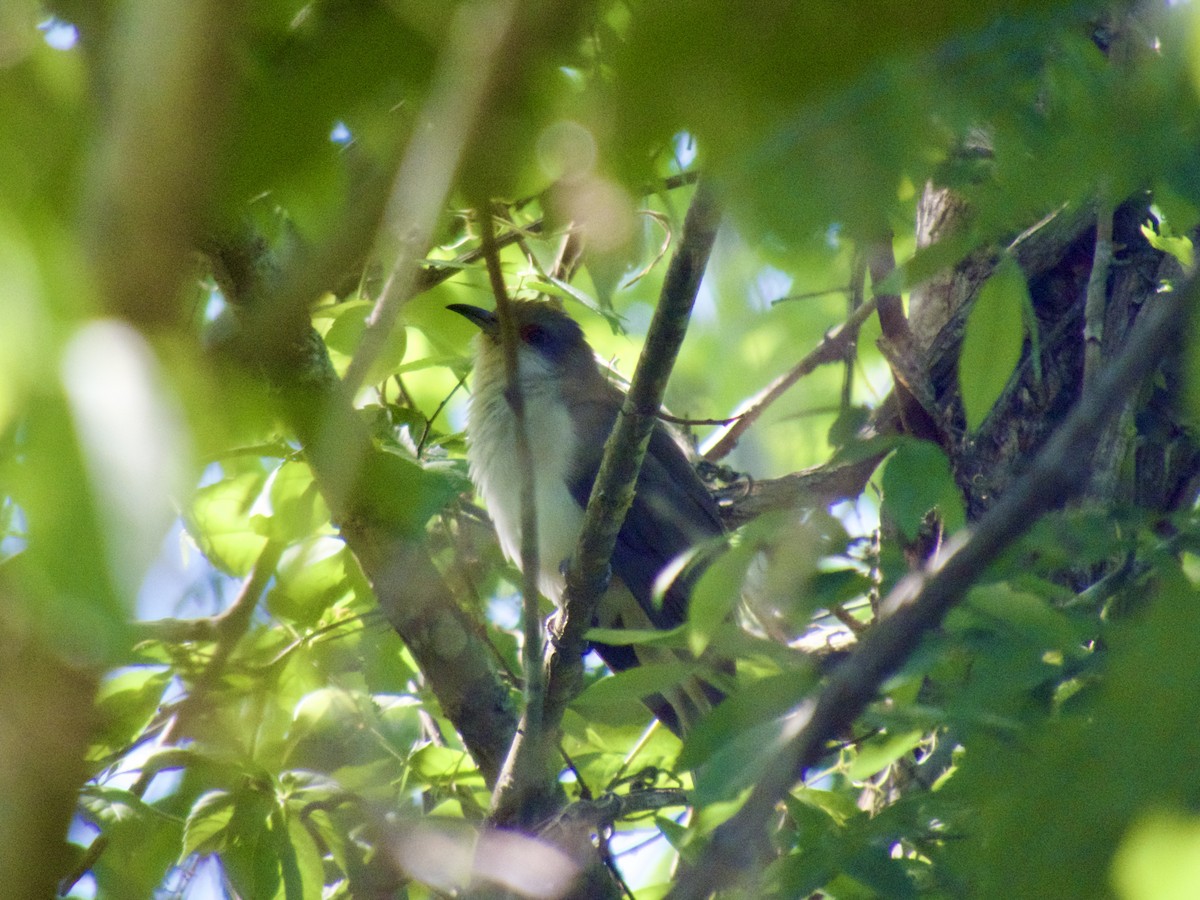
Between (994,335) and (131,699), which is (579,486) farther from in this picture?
(994,335)

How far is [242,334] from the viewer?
31.5 inches

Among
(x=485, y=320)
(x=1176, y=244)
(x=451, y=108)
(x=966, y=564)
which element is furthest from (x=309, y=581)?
(x=1176, y=244)

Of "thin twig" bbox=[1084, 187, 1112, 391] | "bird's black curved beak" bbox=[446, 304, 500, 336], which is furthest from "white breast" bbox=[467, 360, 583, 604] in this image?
"thin twig" bbox=[1084, 187, 1112, 391]

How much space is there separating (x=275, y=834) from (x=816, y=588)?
1548mm

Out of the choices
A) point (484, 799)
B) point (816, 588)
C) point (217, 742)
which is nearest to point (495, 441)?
point (484, 799)

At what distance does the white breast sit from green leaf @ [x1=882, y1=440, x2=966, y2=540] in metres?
2.73

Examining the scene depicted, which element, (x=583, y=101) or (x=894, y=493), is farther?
Answer: (x=894, y=493)

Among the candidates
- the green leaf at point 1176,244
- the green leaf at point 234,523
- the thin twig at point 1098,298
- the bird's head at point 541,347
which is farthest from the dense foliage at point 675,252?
the bird's head at point 541,347

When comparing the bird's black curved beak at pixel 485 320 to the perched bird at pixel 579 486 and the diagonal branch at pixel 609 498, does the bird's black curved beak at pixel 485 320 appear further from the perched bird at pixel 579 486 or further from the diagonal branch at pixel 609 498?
the diagonal branch at pixel 609 498

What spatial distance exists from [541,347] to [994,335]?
3494mm

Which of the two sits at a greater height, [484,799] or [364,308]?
[364,308]

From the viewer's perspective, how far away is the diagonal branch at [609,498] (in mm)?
2109

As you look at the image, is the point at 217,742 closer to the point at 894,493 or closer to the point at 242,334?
the point at 894,493

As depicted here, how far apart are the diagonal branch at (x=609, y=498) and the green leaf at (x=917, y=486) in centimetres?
59
